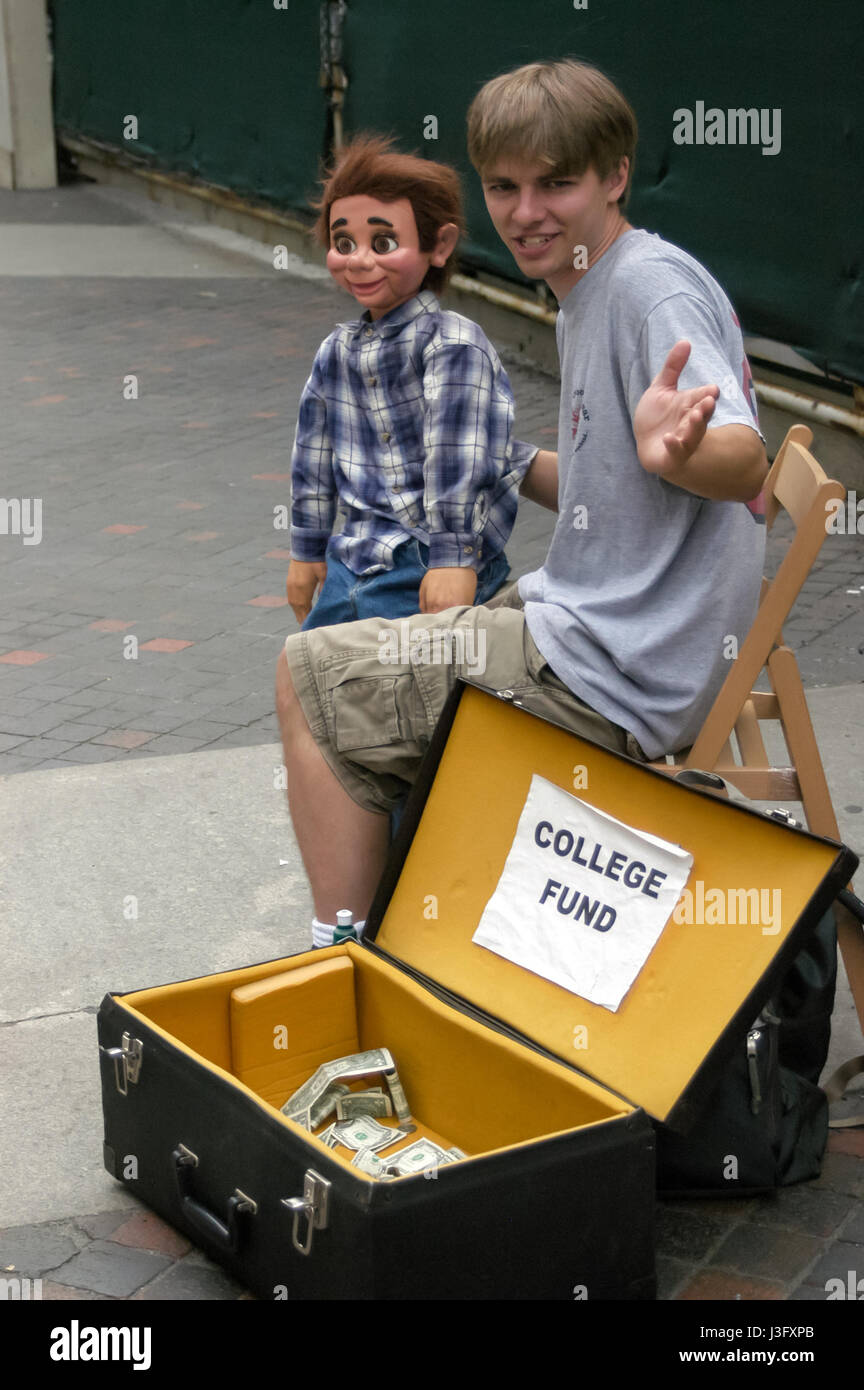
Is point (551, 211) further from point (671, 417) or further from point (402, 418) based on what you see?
point (402, 418)

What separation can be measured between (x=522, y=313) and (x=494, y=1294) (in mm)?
7417

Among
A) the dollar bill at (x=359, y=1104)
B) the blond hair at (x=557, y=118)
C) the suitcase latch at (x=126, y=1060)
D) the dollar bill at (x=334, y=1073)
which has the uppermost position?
the blond hair at (x=557, y=118)

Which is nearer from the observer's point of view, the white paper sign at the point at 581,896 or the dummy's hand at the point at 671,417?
the dummy's hand at the point at 671,417

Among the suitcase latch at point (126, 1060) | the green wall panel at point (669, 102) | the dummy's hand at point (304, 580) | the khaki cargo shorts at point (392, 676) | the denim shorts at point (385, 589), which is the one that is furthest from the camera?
the green wall panel at point (669, 102)

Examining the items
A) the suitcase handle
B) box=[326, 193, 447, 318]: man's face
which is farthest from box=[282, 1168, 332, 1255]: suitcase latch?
box=[326, 193, 447, 318]: man's face

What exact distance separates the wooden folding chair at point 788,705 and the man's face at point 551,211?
1.74 ft

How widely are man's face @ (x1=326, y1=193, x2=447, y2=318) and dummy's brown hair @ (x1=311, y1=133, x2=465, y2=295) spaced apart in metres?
0.02

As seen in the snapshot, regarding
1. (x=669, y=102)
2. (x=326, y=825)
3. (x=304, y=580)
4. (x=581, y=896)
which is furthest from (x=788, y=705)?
(x=669, y=102)

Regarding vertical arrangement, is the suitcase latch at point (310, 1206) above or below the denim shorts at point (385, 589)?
below

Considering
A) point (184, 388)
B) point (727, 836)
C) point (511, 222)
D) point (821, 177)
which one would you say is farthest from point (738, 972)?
point (184, 388)

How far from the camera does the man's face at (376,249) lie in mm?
3404

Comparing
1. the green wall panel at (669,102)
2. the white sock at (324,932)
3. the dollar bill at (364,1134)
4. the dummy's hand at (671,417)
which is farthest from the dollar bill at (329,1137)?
the green wall panel at (669,102)

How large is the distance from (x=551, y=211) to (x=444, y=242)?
0.65 metres

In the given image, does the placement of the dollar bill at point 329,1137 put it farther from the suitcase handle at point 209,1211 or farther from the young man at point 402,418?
the young man at point 402,418
